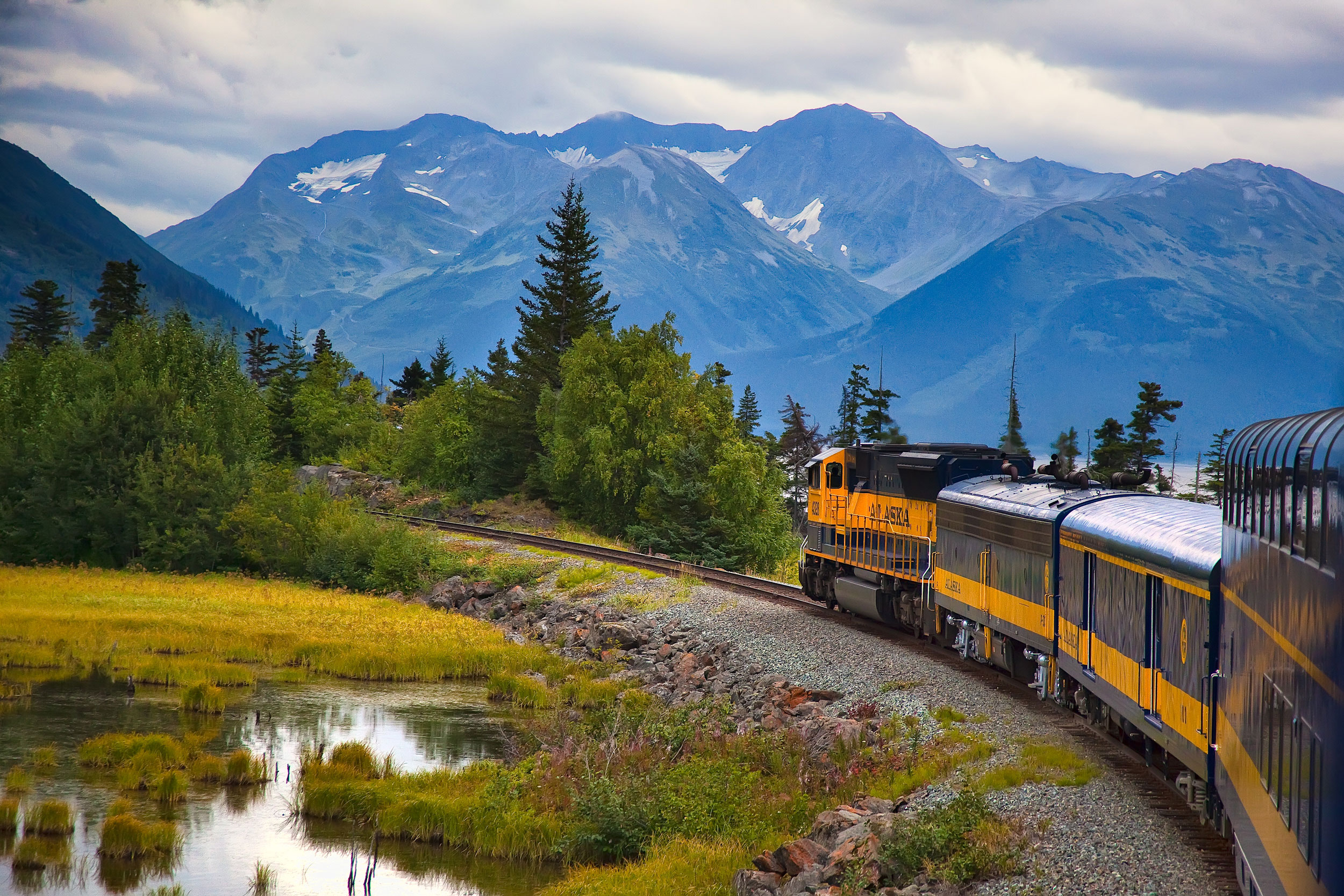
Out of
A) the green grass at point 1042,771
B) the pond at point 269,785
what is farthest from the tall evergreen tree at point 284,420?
the green grass at point 1042,771

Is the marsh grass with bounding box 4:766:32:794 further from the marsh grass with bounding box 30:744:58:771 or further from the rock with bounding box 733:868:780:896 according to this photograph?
the rock with bounding box 733:868:780:896

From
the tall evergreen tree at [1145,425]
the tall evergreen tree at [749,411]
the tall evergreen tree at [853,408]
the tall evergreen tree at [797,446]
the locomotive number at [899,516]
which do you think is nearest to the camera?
the locomotive number at [899,516]

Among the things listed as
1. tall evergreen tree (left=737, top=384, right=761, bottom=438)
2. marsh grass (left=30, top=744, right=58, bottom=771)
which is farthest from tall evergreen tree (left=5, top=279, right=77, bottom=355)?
marsh grass (left=30, top=744, right=58, bottom=771)

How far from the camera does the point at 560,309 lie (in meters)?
82.6

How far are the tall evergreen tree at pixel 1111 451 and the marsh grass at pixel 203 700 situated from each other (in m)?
51.1

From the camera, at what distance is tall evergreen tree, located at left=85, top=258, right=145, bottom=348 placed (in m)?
92.1

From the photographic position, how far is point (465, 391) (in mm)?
86250

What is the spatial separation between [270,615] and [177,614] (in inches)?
126

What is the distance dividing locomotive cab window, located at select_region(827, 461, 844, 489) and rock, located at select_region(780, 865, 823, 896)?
18865 millimetres

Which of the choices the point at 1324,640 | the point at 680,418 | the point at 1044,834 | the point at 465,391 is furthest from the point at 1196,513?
the point at 465,391

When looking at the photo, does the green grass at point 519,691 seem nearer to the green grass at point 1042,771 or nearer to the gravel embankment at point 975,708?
the gravel embankment at point 975,708

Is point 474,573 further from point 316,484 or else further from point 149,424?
point 149,424

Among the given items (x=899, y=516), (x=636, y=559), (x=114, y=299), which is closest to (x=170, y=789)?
(x=899, y=516)

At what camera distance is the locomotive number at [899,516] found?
96.6 ft
